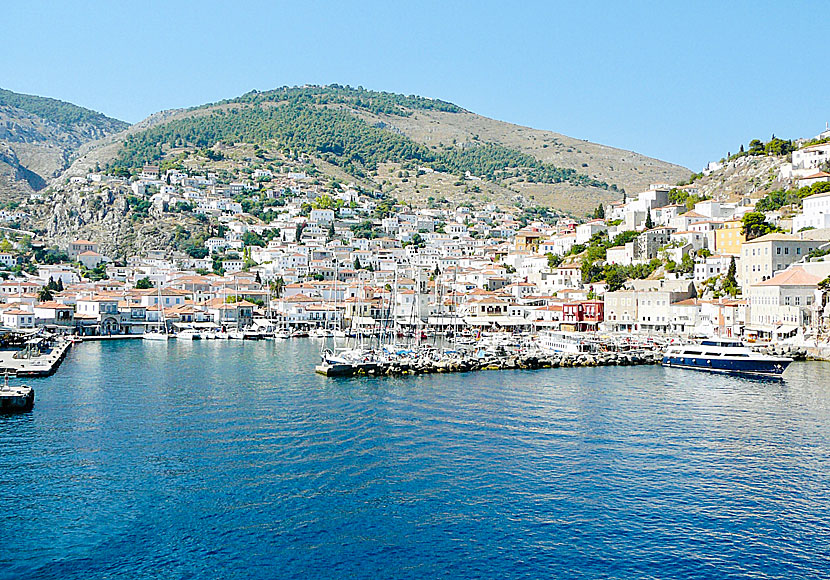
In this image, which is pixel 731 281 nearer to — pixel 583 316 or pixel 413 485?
pixel 583 316

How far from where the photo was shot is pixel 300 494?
14875 millimetres

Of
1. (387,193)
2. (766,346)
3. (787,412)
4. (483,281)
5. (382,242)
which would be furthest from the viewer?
(387,193)

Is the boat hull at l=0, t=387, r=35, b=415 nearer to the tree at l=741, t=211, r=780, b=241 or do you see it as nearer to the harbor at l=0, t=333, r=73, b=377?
the harbor at l=0, t=333, r=73, b=377

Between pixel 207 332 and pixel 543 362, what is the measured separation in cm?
2509

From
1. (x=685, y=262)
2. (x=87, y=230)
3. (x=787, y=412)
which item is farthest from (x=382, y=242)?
(x=787, y=412)

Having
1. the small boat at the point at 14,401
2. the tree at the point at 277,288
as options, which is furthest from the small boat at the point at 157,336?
the small boat at the point at 14,401

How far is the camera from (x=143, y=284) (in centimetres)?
6556

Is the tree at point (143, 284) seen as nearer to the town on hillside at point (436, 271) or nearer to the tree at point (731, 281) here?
the town on hillside at point (436, 271)

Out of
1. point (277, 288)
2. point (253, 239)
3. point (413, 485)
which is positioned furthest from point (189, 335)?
point (413, 485)

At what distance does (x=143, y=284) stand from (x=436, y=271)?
86.5ft

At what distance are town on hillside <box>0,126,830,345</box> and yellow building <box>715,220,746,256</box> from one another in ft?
0.28

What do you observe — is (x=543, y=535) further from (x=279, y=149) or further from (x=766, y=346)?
(x=279, y=149)

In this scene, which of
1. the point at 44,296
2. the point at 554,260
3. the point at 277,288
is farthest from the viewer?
the point at 554,260

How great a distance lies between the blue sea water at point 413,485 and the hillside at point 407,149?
3842 inches
